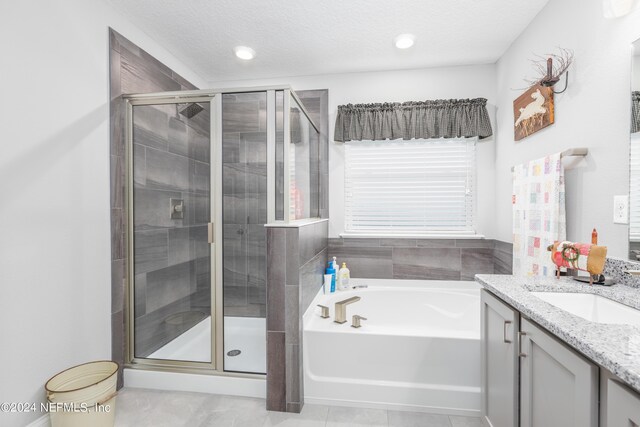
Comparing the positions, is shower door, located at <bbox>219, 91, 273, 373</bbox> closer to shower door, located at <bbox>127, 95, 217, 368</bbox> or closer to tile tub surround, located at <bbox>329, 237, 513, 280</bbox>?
shower door, located at <bbox>127, 95, 217, 368</bbox>

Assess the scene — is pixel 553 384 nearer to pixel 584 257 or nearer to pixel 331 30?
pixel 584 257

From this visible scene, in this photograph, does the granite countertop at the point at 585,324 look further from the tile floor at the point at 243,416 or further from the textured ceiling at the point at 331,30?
the textured ceiling at the point at 331,30

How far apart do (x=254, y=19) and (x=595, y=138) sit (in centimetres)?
220

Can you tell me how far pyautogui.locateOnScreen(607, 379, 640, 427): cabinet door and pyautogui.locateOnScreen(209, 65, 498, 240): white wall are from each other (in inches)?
87.4

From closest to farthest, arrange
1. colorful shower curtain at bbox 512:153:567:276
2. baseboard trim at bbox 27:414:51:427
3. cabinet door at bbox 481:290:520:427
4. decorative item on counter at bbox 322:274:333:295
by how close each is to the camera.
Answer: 1. cabinet door at bbox 481:290:520:427
2. baseboard trim at bbox 27:414:51:427
3. colorful shower curtain at bbox 512:153:567:276
4. decorative item on counter at bbox 322:274:333:295

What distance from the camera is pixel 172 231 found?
7.74 feet

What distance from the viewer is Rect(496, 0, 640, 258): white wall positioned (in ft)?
4.68

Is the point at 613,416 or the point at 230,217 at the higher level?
the point at 230,217

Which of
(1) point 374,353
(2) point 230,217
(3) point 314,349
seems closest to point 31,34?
(2) point 230,217

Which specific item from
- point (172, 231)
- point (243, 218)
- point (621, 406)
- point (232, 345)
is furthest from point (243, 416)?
point (621, 406)

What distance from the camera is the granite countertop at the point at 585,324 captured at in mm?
728

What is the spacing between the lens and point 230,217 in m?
2.19

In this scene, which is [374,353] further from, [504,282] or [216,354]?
[216,354]

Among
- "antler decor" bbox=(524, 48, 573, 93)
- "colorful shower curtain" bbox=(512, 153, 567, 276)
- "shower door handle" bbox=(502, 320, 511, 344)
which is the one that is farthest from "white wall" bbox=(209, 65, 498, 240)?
"shower door handle" bbox=(502, 320, 511, 344)
